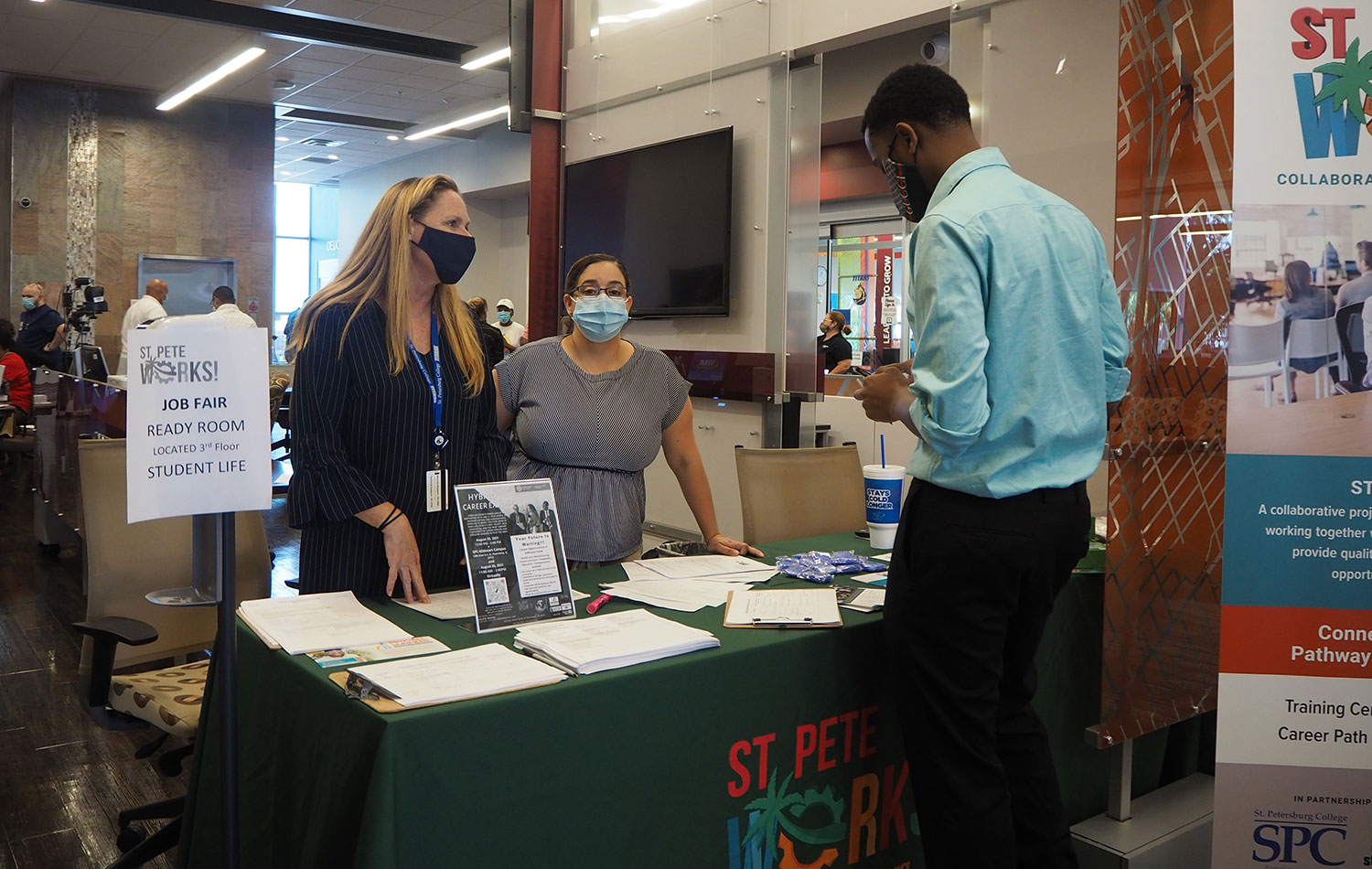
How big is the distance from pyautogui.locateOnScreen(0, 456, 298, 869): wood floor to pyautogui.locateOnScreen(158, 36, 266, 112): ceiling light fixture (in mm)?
6226

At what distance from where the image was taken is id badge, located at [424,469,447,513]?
2.07 m

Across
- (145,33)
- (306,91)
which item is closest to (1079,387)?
→ (145,33)

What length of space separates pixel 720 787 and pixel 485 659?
0.44 metres

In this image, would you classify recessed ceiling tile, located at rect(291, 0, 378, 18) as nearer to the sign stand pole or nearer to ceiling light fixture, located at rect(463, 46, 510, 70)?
ceiling light fixture, located at rect(463, 46, 510, 70)

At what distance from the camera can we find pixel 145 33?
9383mm

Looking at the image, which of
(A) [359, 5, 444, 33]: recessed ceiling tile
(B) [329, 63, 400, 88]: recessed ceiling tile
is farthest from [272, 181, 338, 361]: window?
(A) [359, 5, 444, 33]: recessed ceiling tile

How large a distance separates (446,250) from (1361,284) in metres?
1.79

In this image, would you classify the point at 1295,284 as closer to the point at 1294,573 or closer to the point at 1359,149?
the point at 1359,149

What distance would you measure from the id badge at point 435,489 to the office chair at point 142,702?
0.63 m

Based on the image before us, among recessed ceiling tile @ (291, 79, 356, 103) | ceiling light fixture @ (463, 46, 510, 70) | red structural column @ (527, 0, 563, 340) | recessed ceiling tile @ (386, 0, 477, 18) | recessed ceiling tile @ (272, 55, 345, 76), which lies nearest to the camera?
red structural column @ (527, 0, 563, 340)

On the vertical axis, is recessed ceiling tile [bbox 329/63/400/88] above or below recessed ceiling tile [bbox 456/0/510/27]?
above

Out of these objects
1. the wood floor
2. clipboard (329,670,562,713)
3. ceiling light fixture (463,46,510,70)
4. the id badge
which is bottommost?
the wood floor

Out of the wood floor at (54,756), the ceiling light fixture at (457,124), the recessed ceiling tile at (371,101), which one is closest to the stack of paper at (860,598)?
the wood floor at (54,756)

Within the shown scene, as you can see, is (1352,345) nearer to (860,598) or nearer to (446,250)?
(860,598)
